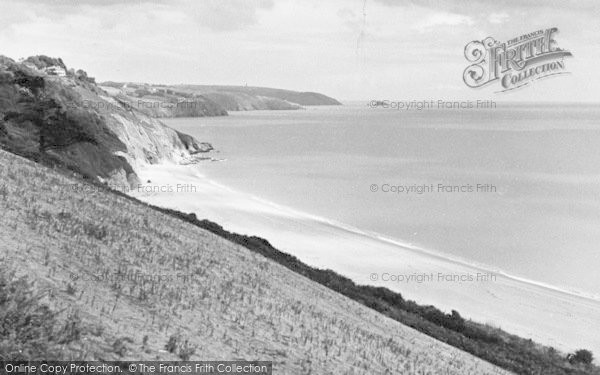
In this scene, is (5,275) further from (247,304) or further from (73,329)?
(247,304)

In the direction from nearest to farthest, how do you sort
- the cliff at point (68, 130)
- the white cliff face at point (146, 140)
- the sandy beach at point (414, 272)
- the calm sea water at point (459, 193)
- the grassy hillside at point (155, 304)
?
the grassy hillside at point (155, 304)
the sandy beach at point (414, 272)
the cliff at point (68, 130)
the calm sea water at point (459, 193)
the white cliff face at point (146, 140)

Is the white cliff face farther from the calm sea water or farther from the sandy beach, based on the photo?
the sandy beach

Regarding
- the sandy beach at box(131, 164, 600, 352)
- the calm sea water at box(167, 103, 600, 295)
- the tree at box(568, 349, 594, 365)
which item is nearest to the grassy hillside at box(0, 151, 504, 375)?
the tree at box(568, 349, 594, 365)

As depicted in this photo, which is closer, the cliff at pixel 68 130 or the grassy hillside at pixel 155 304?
the grassy hillside at pixel 155 304

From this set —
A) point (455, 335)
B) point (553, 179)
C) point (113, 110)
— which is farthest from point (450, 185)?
point (455, 335)

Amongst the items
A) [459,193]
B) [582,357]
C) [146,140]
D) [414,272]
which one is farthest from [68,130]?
[459,193]

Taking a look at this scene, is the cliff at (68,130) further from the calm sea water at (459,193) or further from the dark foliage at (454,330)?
the dark foliage at (454,330)

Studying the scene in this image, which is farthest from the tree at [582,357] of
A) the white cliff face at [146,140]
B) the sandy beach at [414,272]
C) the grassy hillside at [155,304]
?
the white cliff face at [146,140]
